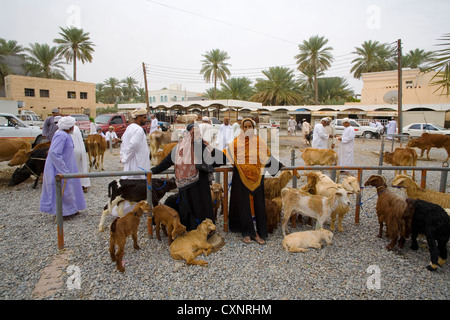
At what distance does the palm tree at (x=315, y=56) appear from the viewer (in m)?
37.4

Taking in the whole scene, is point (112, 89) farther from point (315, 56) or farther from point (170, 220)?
point (170, 220)

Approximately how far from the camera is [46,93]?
33.0 metres

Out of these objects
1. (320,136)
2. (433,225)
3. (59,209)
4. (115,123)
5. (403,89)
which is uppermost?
(403,89)

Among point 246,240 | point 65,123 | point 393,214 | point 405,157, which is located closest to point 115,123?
point 65,123

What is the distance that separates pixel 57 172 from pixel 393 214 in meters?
5.23

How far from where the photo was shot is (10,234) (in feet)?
14.3

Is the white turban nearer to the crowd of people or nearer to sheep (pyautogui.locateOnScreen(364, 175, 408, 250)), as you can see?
the crowd of people

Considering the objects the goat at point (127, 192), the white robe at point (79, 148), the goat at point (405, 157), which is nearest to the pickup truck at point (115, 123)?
the white robe at point (79, 148)

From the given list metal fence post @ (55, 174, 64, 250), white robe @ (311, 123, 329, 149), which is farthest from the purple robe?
white robe @ (311, 123, 329, 149)

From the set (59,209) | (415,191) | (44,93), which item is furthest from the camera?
(44,93)

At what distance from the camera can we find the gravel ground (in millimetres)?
2965

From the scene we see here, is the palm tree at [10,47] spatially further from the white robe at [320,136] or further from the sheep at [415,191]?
the sheep at [415,191]

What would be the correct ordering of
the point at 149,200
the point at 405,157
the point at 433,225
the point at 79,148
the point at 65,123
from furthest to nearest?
1. the point at 405,157
2. the point at 79,148
3. the point at 65,123
4. the point at 149,200
5. the point at 433,225
